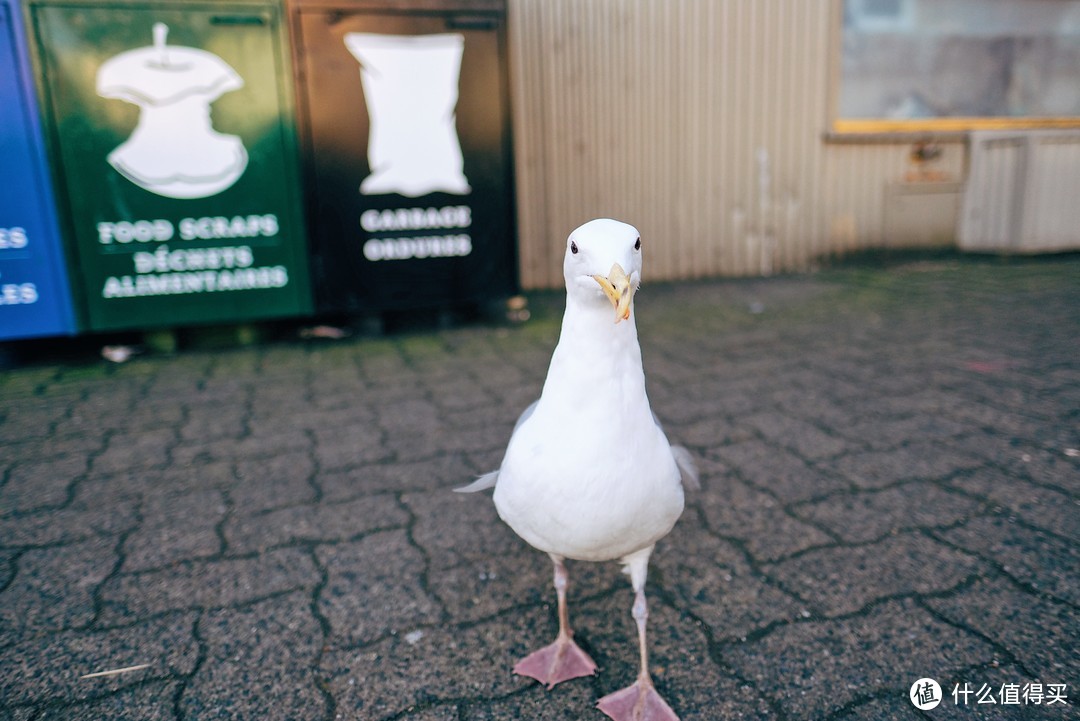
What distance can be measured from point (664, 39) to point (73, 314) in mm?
4989

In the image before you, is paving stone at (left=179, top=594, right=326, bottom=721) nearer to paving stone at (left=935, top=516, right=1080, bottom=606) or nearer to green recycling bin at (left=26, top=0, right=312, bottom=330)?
paving stone at (left=935, top=516, right=1080, bottom=606)

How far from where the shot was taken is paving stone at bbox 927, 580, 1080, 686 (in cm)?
171

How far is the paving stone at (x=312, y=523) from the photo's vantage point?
238 centimetres

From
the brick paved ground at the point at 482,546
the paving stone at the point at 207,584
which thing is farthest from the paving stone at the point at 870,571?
the paving stone at the point at 207,584

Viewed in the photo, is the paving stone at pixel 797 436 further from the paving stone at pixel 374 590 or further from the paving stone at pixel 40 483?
the paving stone at pixel 40 483

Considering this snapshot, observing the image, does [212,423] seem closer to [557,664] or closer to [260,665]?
[260,665]

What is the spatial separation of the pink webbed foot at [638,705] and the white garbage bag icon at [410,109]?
3.55 metres

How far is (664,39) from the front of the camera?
20.4ft

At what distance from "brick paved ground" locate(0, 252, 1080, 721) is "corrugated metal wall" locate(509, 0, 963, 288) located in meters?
2.57

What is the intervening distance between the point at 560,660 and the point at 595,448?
2.07ft

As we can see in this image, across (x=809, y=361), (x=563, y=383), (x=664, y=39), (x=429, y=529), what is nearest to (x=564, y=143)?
(x=664, y=39)

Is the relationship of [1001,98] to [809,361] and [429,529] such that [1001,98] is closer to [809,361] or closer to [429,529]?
[809,361]

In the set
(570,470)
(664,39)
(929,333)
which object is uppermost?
(664,39)

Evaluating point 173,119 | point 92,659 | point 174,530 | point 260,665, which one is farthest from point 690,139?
point 92,659
